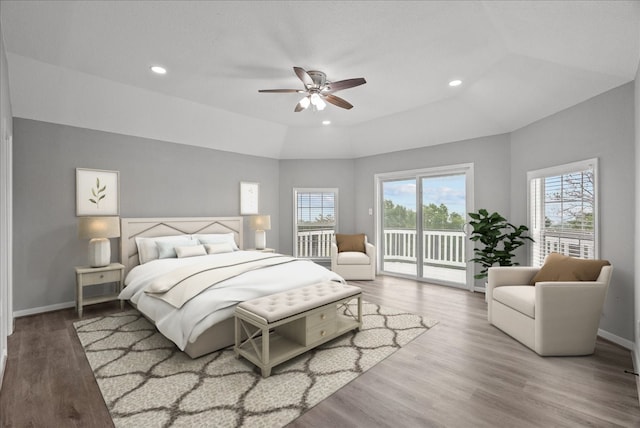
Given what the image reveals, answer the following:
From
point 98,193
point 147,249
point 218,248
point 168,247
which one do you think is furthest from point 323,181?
point 98,193

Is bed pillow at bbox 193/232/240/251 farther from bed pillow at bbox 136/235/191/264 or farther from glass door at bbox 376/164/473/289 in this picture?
glass door at bbox 376/164/473/289

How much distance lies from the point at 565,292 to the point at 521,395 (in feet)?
3.62

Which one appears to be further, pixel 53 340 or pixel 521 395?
pixel 53 340

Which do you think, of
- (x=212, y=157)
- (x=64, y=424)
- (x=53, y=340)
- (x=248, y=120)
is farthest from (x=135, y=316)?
(x=248, y=120)

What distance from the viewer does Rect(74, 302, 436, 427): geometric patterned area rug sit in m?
1.91

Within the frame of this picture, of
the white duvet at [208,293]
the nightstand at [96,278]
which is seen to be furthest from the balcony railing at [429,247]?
the nightstand at [96,278]

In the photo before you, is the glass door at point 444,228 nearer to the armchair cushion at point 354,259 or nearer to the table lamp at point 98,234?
the armchair cushion at point 354,259

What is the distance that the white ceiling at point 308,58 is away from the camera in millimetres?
2348

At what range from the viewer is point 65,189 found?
3.97 meters

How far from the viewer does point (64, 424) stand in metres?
1.83

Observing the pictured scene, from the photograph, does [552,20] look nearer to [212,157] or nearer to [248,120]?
[248,120]

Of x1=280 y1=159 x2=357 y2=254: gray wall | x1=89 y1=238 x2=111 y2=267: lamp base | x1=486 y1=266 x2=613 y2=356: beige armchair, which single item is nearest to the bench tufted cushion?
x1=486 y1=266 x2=613 y2=356: beige armchair

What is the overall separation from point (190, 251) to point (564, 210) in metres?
5.02

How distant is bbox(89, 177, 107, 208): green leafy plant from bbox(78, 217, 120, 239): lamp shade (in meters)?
0.40
